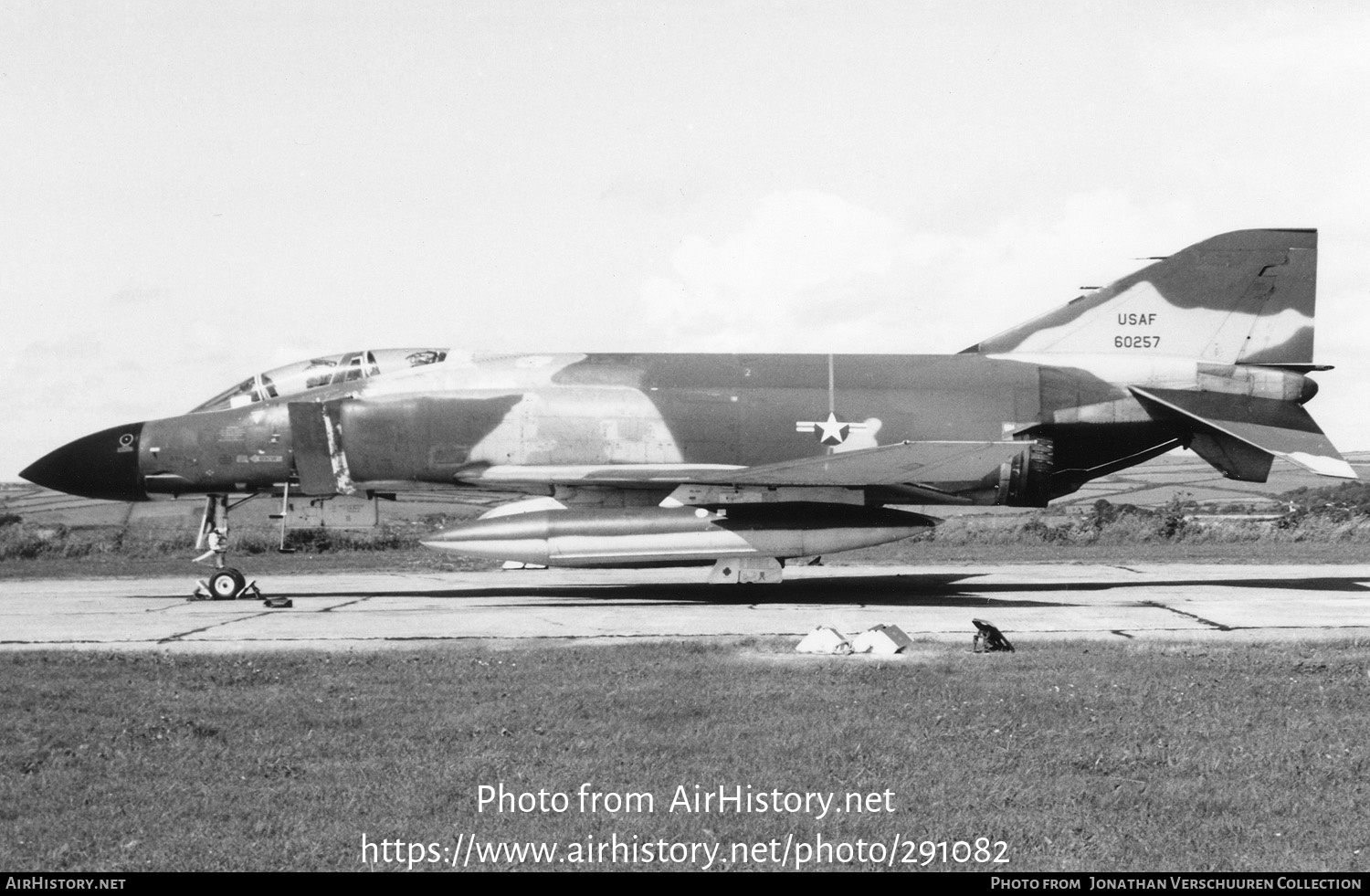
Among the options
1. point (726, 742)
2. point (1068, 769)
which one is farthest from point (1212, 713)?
point (726, 742)

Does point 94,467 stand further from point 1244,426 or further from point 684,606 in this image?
point 1244,426

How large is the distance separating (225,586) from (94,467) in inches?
95.3

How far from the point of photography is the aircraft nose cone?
1636 centimetres

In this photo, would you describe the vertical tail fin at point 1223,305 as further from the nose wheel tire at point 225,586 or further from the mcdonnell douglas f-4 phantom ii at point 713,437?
the nose wheel tire at point 225,586

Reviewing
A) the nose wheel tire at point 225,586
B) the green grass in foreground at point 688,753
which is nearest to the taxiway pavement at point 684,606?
the nose wheel tire at point 225,586

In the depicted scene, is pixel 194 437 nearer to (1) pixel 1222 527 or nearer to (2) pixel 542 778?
(2) pixel 542 778

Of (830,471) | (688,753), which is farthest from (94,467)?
(688,753)

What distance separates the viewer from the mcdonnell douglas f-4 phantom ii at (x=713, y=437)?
51.6 ft

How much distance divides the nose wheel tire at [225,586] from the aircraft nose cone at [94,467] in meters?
1.73

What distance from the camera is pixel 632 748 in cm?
698

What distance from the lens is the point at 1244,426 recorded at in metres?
17.1

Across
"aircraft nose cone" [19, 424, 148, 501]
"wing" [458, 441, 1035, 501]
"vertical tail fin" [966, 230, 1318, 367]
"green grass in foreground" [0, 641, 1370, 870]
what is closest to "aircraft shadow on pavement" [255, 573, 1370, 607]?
"wing" [458, 441, 1035, 501]

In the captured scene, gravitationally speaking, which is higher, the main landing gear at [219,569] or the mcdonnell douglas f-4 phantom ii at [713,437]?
the mcdonnell douglas f-4 phantom ii at [713,437]

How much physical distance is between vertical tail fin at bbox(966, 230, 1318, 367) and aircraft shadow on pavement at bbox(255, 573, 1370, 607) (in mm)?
3272
